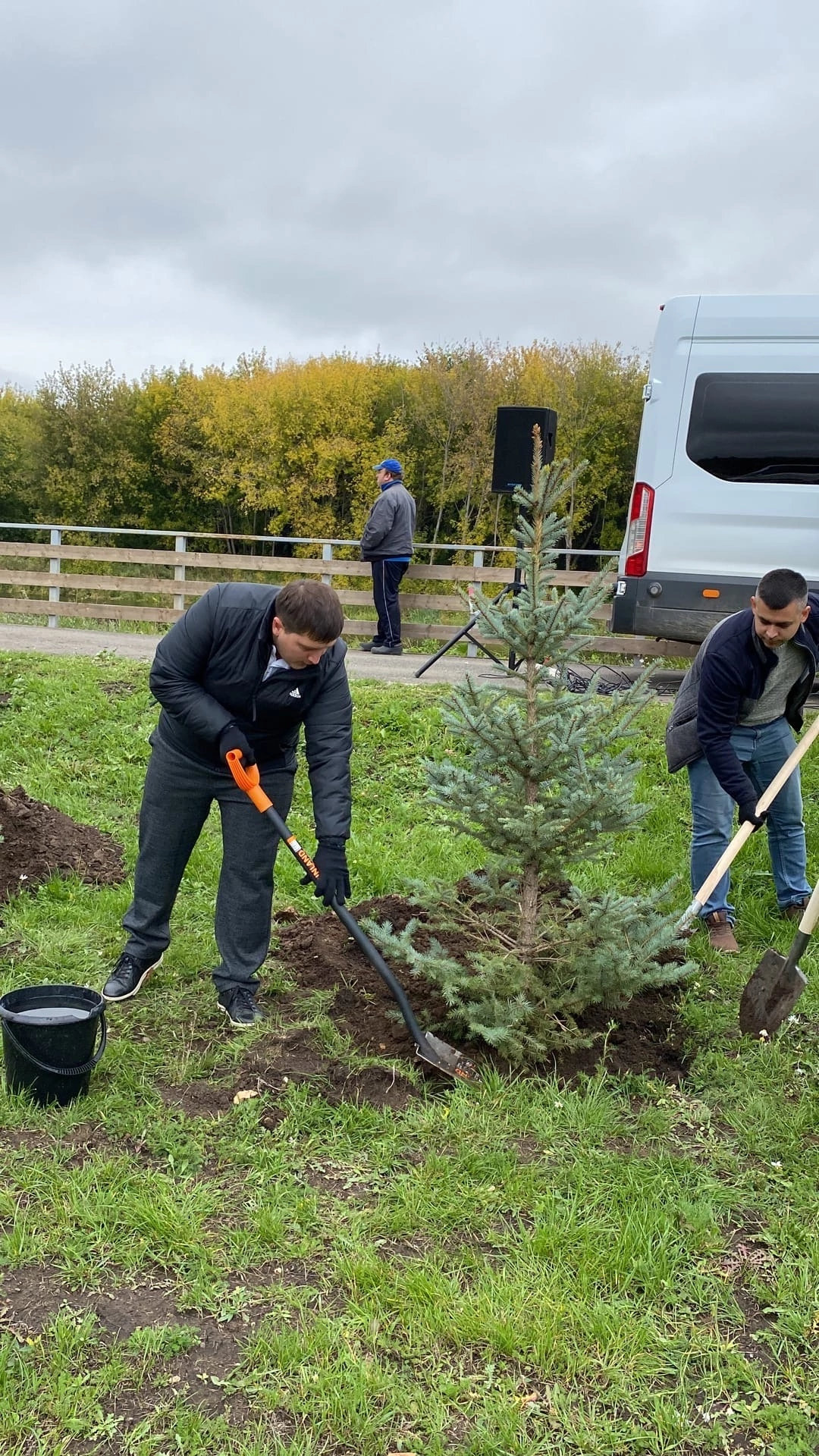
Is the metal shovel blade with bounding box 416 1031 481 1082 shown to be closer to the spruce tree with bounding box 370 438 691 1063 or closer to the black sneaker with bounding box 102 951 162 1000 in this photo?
the spruce tree with bounding box 370 438 691 1063

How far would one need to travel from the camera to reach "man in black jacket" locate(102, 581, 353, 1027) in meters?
→ 3.78

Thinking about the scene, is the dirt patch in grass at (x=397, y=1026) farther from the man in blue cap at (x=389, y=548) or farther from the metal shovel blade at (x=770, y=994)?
the man in blue cap at (x=389, y=548)

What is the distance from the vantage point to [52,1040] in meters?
3.37

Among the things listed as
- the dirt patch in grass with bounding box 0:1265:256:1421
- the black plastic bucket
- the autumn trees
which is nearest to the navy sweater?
the black plastic bucket

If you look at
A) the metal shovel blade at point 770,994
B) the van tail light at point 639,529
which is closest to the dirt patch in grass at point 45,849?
the metal shovel blade at point 770,994

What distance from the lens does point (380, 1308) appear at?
2.70m

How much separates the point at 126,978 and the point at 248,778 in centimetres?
107

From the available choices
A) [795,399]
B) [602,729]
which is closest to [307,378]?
[795,399]

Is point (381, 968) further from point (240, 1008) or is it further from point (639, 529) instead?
point (639, 529)

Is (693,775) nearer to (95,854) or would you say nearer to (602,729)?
(602,729)

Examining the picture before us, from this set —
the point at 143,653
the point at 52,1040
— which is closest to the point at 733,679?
the point at 52,1040

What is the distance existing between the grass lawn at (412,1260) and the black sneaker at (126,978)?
0.22 feet

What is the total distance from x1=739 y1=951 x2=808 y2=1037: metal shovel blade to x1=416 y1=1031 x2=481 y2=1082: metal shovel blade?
1121 mm

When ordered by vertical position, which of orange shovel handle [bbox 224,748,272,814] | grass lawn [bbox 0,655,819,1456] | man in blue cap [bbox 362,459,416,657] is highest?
man in blue cap [bbox 362,459,416,657]
